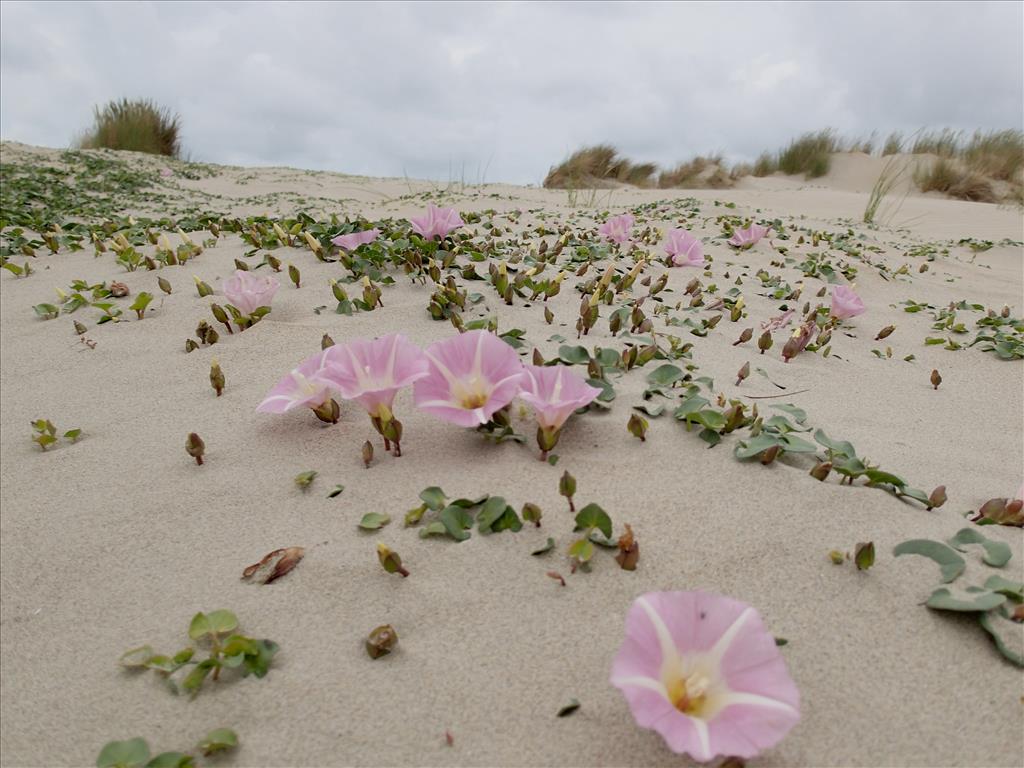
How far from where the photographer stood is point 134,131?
14359 mm

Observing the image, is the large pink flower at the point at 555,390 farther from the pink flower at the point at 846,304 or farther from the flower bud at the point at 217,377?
the pink flower at the point at 846,304

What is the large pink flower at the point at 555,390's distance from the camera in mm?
1707

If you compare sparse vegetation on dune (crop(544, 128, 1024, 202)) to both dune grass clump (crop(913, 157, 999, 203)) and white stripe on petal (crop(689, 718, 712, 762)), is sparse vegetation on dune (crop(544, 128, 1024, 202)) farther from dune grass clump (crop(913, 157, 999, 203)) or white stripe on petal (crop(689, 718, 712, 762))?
white stripe on petal (crop(689, 718, 712, 762))

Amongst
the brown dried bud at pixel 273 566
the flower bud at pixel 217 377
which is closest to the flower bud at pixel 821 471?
the brown dried bud at pixel 273 566

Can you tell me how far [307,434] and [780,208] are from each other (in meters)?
10.5

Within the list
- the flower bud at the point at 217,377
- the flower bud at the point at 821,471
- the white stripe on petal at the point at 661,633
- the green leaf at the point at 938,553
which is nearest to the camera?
the white stripe on petal at the point at 661,633

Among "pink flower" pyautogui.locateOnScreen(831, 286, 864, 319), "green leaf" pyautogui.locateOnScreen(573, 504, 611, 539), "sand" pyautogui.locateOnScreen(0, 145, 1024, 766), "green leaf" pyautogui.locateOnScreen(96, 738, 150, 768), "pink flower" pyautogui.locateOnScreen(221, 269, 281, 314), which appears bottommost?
"green leaf" pyautogui.locateOnScreen(96, 738, 150, 768)

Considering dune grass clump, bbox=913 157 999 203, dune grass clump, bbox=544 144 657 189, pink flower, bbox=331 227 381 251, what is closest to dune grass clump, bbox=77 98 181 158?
dune grass clump, bbox=544 144 657 189

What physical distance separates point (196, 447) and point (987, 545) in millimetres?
2041

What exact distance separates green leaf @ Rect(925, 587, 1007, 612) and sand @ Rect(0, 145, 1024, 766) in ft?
0.11

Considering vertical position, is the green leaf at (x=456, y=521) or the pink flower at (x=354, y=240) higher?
the pink flower at (x=354, y=240)

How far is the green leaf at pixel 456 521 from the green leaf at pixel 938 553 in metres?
0.93

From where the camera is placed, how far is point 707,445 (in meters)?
1.86

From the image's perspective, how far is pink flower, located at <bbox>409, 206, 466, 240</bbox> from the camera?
12.4 feet
